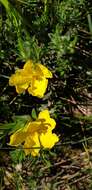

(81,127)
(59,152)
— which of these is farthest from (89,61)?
(59,152)

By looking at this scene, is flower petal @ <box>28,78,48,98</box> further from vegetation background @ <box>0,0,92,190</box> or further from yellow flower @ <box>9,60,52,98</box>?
vegetation background @ <box>0,0,92,190</box>

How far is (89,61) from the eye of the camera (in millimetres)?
2736

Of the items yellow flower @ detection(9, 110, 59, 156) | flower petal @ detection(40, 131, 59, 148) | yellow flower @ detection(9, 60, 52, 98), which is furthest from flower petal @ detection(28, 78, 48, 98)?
flower petal @ detection(40, 131, 59, 148)

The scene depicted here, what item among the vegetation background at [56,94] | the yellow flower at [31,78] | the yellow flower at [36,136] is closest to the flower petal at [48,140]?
the yellow flower at [36,136]

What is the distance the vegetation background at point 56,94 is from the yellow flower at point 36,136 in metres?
0.07

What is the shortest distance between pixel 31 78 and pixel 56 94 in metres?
0.37

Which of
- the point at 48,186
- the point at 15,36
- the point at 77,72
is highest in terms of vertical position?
the point at 15,36

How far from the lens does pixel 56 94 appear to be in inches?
105

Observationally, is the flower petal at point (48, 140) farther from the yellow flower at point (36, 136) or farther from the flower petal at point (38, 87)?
the flower petal at point (38, 87)

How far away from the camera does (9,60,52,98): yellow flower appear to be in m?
2.26

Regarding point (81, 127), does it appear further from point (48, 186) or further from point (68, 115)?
point (48, 186)

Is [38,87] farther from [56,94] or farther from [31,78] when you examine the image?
[56,94]

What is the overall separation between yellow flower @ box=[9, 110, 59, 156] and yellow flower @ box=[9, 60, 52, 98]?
0.15m

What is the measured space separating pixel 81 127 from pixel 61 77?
352 mm
